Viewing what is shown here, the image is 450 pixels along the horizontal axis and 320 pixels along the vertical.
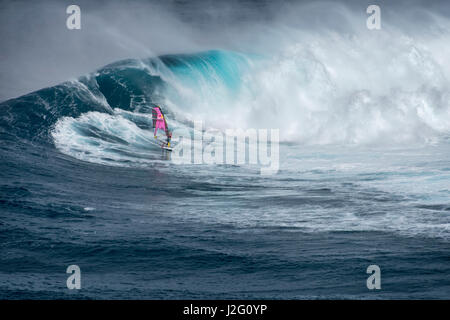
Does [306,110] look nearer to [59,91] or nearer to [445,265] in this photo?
[59,91]

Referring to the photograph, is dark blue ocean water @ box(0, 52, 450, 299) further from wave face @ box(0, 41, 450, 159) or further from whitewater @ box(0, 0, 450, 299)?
wave face @ box(0, 41, 450, 159)

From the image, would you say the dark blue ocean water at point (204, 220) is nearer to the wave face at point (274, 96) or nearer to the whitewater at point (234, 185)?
the whitewater at point (234, 185)

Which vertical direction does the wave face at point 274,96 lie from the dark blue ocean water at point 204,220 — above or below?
above

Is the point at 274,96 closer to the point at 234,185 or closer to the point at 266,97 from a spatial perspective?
the point at 266,97

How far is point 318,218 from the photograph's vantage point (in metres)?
9.84

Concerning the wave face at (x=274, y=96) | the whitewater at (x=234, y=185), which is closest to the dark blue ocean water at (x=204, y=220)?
the whitewater at (x=234, y=185)

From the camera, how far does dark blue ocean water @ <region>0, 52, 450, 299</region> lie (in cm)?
682

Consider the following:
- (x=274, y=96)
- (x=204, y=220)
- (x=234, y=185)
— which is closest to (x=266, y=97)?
(x=274, y=96)

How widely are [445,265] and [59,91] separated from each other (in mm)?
15750

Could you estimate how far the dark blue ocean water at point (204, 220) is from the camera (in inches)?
268

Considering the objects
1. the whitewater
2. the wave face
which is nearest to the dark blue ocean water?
the whitewater

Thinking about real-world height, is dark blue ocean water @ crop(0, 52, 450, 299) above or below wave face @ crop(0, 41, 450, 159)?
below

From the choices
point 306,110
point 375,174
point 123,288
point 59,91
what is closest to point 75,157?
point 59,91
